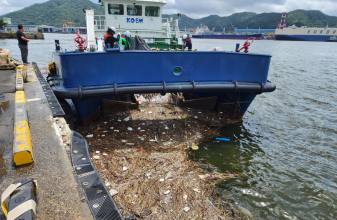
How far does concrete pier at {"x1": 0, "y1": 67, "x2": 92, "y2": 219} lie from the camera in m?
2.09

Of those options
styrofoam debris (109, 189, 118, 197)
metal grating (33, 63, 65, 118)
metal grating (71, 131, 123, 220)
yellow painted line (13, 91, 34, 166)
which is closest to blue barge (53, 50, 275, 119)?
metal grating (33, 63, 65, 118)

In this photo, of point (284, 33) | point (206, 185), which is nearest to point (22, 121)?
point (206, 185)

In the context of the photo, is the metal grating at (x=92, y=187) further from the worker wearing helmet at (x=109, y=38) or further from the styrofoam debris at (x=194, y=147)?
the worker wearing helmet at (x=109, y=38)

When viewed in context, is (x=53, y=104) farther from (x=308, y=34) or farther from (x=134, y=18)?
(x=308, y=34)

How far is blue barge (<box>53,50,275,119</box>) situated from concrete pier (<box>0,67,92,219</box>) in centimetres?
187

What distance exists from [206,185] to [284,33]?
114170 mm

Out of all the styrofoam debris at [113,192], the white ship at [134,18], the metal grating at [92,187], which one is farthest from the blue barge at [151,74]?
the white ship at [134,18]

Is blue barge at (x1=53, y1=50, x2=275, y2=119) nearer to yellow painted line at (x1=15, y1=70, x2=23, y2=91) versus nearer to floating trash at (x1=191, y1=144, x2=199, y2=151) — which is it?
yellow painted line at (x1=15, y1=70, x2=23, y2=91)

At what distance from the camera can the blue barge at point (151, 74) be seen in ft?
19.1

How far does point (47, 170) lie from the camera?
2.59 m

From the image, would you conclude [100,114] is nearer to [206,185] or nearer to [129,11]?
[206,185]

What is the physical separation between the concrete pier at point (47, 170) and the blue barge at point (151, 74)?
6.12 feet

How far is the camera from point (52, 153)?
2904mm

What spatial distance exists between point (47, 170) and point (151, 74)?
12.9 ft
